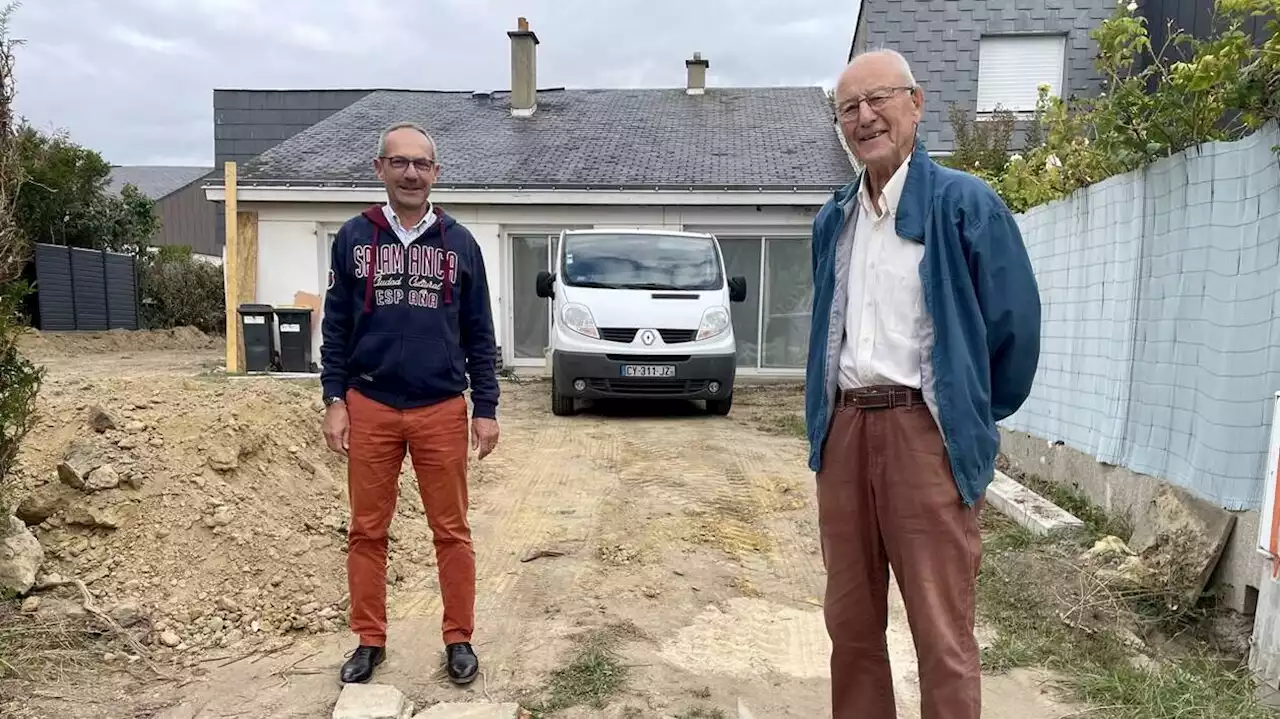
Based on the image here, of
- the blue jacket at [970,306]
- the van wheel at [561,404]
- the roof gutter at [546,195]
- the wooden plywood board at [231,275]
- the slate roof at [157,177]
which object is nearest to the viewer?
the blue jacket at [970,306]

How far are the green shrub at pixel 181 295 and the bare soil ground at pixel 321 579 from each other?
1647 cm

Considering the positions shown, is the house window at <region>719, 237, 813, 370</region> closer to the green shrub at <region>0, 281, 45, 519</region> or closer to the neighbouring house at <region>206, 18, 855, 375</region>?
the neighbouring house at <region>206, 18, 855, 375</region>

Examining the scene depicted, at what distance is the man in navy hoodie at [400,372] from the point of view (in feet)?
9.71

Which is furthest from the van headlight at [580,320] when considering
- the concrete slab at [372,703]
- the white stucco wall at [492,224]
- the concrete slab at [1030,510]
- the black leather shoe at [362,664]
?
the concrete slab at [372,703]

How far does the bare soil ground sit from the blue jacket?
1.38 meters

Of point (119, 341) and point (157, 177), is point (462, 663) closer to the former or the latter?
point (119, 341)

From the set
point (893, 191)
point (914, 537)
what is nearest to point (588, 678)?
point (914, 537)

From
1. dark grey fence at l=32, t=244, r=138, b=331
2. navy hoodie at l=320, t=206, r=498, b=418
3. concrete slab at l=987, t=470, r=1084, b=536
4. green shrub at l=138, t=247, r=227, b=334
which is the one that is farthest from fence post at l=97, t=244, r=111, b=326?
concrete slab at l=987, t=470, r=1084, b=536

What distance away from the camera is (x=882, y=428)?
216 cm

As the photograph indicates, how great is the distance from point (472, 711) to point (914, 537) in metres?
1.61

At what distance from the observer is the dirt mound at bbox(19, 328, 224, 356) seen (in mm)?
15551

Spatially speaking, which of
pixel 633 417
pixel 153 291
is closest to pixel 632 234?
pixel 633 417

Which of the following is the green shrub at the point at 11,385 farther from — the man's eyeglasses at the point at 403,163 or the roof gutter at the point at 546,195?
the roof gutter at the point at 546,195

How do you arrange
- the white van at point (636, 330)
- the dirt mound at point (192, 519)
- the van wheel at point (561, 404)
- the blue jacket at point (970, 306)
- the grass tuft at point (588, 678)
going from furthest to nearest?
the van wheel at point (561, 404) → the white van at point (636, 330) → the dirt mound at point (192, 519) → the grass tuft at point (588, 678) → the blue jacket at point (970, 306)
